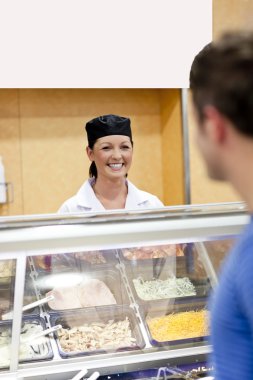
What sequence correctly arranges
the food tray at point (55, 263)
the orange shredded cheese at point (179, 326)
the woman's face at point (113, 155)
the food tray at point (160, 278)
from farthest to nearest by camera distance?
the woman's face at point (113, 155) < the food tray at point (160, 278) < the orange shredded cheese at point (179, 326) < the food tray at point (55, 263)

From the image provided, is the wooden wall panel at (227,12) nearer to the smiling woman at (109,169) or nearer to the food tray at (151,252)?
the smiling woman at (109,169)

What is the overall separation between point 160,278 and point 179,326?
0.20 meters

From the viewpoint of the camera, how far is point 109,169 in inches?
99.0

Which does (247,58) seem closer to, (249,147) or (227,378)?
(249,147)

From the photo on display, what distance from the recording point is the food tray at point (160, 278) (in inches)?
68.6

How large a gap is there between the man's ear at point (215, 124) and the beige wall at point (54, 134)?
A: 10.4ft

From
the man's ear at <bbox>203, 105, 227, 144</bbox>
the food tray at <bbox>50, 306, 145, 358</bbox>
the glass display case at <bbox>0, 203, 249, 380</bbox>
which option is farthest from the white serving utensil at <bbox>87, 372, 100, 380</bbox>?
the man's ear at <bbox>203, 105, 227, 144</bbox>

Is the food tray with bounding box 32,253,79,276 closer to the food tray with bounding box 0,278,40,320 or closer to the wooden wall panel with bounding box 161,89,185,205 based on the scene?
the food tray with bounding box 0,278,40,320

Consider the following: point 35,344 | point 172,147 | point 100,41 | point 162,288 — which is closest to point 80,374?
point 35,344

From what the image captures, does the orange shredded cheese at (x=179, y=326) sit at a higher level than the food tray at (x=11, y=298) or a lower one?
lower

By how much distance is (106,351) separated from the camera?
1555 mm

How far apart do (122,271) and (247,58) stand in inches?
49.5

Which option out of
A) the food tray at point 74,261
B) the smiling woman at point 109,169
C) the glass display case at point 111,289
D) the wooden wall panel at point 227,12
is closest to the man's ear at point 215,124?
the glass display case at point 111,289

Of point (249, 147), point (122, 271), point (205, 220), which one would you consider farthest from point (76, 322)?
point (249, 147)
